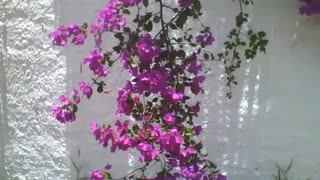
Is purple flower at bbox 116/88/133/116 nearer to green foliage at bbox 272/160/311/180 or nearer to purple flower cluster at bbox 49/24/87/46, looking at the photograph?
purple flower cluster at bbox 49/24/87/46

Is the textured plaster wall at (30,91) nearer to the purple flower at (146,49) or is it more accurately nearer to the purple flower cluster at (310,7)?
the purple flower at (146,49)

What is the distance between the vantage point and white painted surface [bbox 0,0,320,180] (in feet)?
11.6

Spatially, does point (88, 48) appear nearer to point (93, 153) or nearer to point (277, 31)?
point (93, 153)

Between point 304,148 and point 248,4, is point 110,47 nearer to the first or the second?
point 248,4

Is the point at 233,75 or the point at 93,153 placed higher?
the point at 233,75

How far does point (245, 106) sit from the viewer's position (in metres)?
3.62

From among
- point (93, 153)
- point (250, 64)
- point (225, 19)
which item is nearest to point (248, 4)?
point (225, 19)

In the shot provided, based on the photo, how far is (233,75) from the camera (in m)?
3.55

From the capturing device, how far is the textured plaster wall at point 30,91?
3.56m

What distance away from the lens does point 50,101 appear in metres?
3.63

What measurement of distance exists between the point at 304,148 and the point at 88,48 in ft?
5.30

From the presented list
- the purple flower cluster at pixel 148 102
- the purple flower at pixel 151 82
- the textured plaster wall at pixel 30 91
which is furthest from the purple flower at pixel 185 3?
the textured plaster wall at pixel 30 91

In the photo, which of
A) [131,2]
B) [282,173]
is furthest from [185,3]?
[282,173]

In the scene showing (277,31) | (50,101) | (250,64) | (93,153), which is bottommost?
(93,153)
